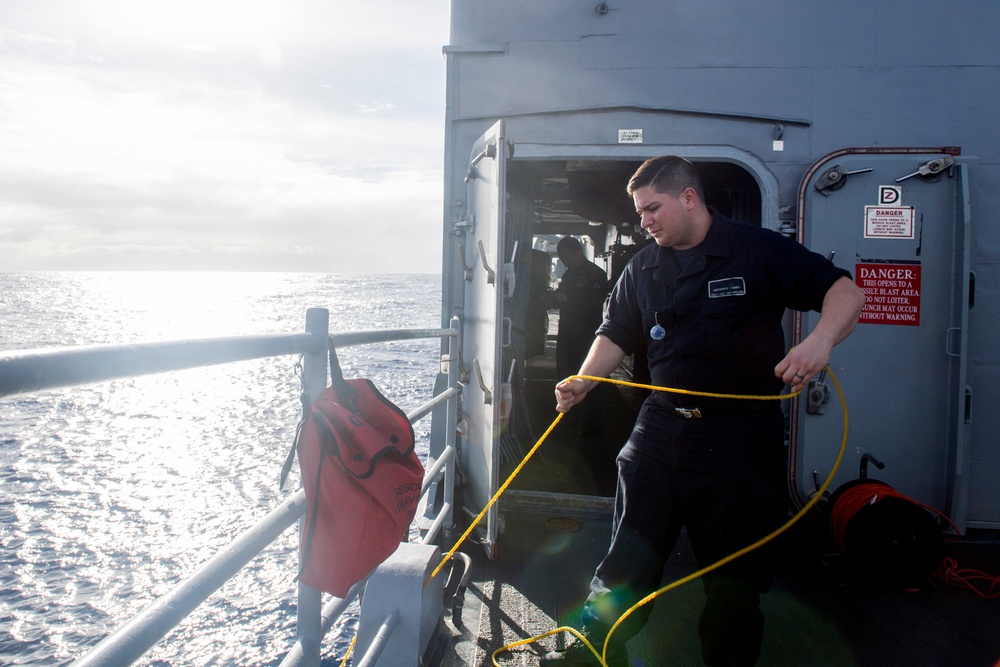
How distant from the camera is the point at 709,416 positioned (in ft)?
7.33

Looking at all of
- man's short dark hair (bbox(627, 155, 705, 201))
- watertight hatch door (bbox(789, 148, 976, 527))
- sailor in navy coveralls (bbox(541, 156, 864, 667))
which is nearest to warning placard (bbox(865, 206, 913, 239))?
watertight hatch door (bbox(789, 148, 976, 527))

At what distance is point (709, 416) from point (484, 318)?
1737 mm

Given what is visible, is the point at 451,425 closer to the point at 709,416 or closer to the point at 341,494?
the point at 709,416

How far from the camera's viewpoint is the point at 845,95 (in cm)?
415

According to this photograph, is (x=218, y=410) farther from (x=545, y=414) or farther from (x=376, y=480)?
(x=376, y=480)

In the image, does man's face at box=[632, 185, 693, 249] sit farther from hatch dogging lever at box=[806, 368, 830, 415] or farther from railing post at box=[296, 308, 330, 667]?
hatch dogging lever at box=[806, 368, 830, 415]

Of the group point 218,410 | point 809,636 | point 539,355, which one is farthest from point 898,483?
point 218,410

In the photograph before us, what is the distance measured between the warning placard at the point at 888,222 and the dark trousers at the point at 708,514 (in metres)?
2.39

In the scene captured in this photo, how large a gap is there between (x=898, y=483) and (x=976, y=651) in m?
1.40

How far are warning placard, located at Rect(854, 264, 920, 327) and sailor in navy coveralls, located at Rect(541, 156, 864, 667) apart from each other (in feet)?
7.50

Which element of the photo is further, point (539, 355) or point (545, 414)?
point (539, 355)

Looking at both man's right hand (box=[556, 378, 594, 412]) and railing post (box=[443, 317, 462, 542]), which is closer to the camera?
man's right hand (box=[556, 378, 594, 412])

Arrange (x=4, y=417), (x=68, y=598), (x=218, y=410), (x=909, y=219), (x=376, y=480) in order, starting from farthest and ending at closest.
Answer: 1. (x=218, y=410)
2. (x=4, y=417)
3. (x=68, y=598)
4. (x=909, y=219)
5. (x=376, y=480)

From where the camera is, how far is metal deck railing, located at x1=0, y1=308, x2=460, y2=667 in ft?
2.59
